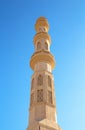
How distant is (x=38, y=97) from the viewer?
702 inches

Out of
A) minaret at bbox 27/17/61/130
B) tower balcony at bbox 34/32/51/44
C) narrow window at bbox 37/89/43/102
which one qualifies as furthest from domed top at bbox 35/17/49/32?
narrow window at bbox 37/89/43/102

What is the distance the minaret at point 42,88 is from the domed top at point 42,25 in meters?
0.79

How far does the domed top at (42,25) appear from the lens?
24.4m

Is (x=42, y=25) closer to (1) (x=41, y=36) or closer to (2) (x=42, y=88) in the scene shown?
(1) (x=41, y=36)

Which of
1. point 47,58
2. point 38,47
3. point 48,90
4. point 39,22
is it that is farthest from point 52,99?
point 39,22

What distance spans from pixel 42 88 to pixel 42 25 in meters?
8.68

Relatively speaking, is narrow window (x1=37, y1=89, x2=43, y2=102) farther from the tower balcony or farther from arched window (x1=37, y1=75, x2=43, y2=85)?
the tower balcony

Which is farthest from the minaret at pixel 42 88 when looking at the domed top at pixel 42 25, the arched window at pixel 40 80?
the domed top at pixel 42 25

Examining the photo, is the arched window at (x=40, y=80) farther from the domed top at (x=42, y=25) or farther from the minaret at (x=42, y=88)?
the domed top at (x=42, y=25)

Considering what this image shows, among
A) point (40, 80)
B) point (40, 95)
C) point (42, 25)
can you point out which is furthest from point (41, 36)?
point (40, 95)

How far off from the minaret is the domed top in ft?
2.58

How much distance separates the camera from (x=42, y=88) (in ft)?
59.8

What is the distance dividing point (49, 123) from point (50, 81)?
4.01 metres

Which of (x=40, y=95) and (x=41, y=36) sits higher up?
(x=41, y=36)
